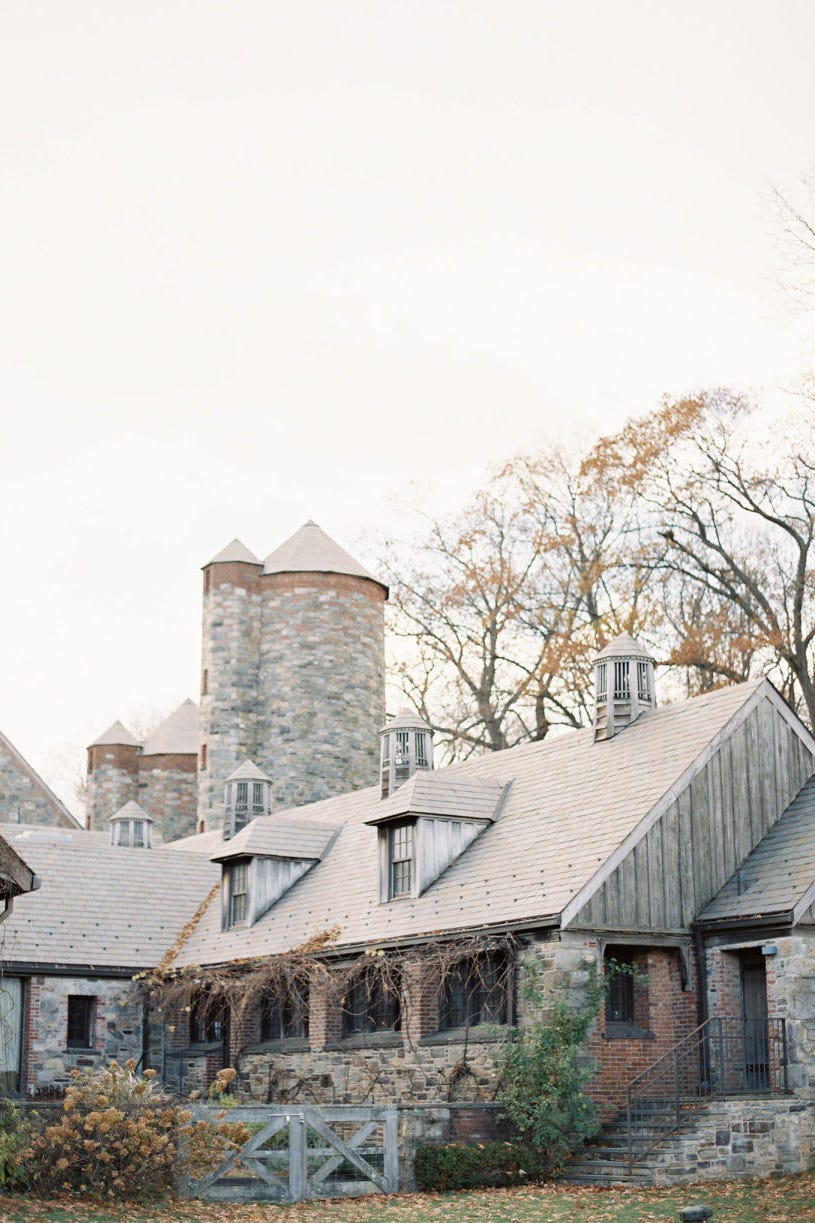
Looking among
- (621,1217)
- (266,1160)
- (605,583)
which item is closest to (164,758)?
(605,583)

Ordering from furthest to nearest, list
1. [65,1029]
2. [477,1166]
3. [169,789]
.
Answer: [169,789] → [65,1029] → [477,1166]

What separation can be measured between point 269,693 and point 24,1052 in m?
15.4

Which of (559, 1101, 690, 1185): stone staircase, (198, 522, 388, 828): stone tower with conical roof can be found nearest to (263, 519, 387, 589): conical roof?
(198, 522, 388, 828): stone tower with conical roof

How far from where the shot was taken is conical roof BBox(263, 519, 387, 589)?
44.1 meters

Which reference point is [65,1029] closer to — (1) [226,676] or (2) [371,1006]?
(2) [371,1006]

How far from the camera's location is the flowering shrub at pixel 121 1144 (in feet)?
54.0

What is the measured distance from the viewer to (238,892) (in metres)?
31.5

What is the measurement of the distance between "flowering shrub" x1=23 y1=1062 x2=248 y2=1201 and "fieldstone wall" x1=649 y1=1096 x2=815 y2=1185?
5855mm

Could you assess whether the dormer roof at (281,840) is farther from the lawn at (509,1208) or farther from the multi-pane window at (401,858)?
the lawn at (509,1208)

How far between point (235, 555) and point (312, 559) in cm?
213

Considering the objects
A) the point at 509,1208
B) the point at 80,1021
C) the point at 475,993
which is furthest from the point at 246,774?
the point at 509,1208

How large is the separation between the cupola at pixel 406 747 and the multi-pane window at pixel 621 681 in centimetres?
427

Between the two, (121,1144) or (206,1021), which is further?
(206,1021)

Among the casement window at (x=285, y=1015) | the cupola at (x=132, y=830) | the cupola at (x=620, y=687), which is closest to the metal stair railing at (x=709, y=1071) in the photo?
the cupola at (x=620, y=687)
